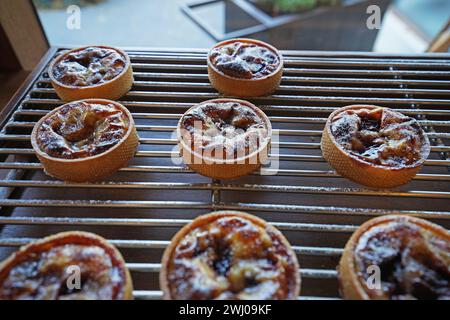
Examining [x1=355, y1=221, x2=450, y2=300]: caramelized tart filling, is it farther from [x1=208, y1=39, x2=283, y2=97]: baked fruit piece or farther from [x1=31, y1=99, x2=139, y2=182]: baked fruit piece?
[x1=31, y1=99, x2=139, y2=182]: baked fruit piece

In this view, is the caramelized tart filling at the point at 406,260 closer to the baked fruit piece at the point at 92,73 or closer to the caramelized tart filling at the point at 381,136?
the caramelized tart filling at the point at 381,136

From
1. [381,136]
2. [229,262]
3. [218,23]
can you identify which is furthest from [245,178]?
[218,23]

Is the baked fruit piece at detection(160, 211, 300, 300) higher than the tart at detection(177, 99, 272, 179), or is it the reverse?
the tart at detection(177, 99, 272, 179)

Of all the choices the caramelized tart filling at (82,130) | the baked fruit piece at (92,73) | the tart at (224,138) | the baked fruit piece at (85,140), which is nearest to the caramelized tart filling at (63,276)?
the baked fruit piece at (85,140)

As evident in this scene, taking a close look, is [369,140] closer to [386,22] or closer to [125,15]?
[125,15]

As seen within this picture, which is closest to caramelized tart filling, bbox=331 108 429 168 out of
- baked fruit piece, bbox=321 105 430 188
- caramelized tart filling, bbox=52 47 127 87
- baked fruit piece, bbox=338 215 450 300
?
baked fruit piece, bbox=321 105 430 188
